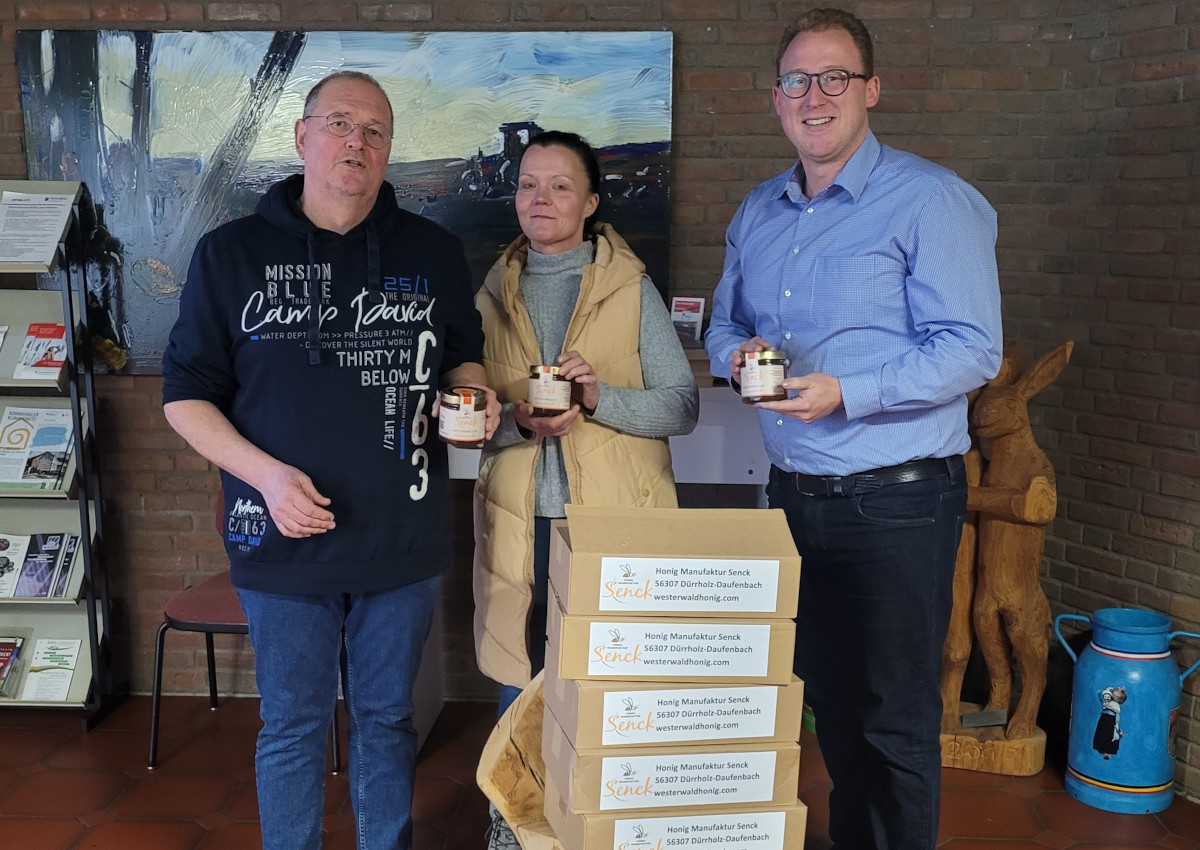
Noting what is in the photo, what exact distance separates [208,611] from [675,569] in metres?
1.92

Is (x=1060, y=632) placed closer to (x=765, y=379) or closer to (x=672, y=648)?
(x=765, y=379)

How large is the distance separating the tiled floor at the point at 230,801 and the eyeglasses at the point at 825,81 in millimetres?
1883

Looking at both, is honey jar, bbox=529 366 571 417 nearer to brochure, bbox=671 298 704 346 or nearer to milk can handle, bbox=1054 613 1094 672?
brochure, bbox=671 298 704 346

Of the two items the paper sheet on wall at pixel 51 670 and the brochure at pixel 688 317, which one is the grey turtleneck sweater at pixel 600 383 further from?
the paper sheet on wall at pixel 51 670

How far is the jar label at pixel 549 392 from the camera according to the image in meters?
2.03

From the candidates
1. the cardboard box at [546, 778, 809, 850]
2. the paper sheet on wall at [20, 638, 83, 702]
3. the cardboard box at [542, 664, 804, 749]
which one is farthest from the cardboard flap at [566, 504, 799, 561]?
the paper sheet on wall at [20, 638, 83, 702]

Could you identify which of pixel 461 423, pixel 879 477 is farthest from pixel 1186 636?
pixel 461 423

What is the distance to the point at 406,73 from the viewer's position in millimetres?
3256

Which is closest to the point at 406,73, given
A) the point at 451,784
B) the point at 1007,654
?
the point at 451,784

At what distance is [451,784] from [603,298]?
158 centimetres

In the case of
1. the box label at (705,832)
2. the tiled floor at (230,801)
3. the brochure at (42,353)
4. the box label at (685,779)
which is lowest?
the tiled floor at (230,801)

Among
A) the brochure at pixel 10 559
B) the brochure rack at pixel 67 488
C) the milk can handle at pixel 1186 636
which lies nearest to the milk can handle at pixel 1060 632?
the milk can handle at pixel 1186 636

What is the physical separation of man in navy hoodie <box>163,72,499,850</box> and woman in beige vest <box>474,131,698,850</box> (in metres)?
0.25

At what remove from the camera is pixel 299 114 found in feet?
10.7
